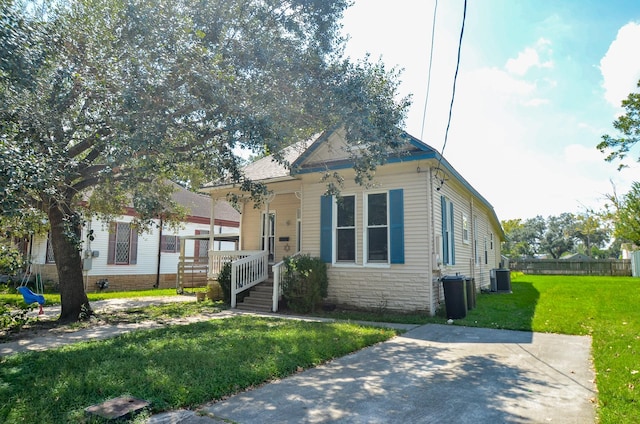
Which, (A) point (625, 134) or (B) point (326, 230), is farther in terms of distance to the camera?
(A) point (625, 134)

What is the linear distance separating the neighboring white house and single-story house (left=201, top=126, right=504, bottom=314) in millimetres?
5226

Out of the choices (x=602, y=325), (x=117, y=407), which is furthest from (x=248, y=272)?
(x=602, y=325)

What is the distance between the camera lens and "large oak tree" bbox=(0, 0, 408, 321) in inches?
244

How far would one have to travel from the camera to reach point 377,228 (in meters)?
10.0

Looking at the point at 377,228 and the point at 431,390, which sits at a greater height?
the point at 377,228

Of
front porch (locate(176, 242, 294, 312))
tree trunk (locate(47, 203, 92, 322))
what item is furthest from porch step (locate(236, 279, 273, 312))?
tree trunk (locate(47, 203, 92, 322))

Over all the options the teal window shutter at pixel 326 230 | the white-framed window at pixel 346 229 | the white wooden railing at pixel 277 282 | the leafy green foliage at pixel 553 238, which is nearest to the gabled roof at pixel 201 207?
the white wooden railing at pixel 277 282

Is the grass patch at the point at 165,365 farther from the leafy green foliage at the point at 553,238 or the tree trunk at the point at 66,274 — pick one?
the leafy green foliage at the point at 553,238

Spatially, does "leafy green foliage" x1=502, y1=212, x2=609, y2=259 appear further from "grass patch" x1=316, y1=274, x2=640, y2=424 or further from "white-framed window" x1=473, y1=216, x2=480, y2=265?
"grass patch" x1=316, y1=274, x2=640, y2=424

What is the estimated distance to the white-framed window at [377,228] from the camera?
9.90 m

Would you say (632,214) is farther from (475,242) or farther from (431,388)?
(431,388)

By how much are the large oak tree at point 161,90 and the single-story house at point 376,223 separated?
155 centimetres

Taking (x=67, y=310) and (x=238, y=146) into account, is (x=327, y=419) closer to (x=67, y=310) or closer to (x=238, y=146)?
(x=238, y=146)

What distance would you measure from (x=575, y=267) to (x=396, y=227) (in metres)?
28.6
